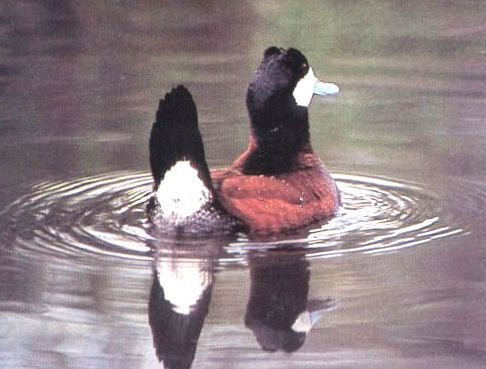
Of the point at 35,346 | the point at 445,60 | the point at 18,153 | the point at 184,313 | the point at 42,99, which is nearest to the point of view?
the point at 35,346

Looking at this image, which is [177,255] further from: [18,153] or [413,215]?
[18,153]

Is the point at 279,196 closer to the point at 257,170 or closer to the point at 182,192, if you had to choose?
the point at 257,170

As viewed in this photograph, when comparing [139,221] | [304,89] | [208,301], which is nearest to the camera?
[208,301]

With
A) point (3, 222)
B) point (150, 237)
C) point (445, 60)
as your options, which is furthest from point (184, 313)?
point (445, 60)

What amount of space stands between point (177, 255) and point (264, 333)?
97 centimetres

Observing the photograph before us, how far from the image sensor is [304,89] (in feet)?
25.7

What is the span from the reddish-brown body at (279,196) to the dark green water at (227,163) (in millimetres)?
97

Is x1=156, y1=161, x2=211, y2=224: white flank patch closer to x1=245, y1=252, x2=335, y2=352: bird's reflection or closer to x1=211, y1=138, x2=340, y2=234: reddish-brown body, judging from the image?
x1=211, y1=138, x2=340, y2=234: reddish-brown body

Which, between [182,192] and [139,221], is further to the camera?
[139,221]

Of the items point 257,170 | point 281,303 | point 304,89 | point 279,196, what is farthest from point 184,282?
point 304,89

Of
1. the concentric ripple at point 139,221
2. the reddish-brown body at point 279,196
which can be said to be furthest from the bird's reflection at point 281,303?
the reddish-brown body at point 279,196

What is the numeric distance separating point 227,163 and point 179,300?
7.41ft

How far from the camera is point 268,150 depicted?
767 cm

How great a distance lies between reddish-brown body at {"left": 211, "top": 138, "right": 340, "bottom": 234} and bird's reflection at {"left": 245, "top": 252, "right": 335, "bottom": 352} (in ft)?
0.96
